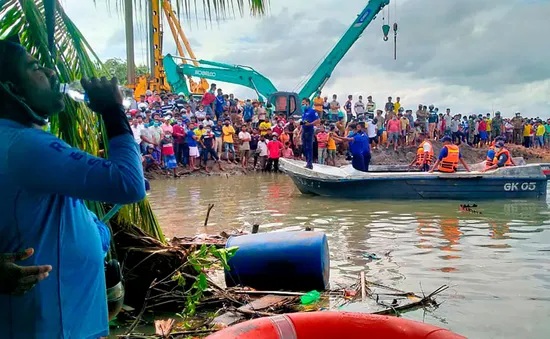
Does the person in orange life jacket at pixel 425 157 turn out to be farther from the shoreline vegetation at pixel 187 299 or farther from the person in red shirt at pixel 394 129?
the shoreline vegetation at pixel 187 299

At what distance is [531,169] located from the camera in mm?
13188

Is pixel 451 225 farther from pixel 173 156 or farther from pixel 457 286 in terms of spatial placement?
pixel 173 156

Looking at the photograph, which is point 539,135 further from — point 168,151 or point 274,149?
point 168,151

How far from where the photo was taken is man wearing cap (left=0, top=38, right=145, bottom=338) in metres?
1.79

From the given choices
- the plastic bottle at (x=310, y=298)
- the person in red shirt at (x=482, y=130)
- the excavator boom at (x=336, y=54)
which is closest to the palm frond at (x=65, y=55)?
the plastic bottle at (x=310, y=298)

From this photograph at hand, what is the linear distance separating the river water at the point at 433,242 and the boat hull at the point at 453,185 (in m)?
0.39

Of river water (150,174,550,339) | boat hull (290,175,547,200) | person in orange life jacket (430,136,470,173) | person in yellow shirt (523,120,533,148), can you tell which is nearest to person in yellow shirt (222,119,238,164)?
river water (150,174,550,339)

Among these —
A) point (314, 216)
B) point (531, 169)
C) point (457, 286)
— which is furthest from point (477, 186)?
point (457, 286)

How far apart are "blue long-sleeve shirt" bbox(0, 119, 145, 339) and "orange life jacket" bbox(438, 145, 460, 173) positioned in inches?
482

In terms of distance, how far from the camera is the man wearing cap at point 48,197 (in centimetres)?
179

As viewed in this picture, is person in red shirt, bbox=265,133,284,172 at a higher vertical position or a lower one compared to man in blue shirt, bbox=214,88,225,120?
lower

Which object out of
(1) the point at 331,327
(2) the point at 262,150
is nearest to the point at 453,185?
(2) the point at 262,150

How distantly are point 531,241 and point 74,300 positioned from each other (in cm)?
817

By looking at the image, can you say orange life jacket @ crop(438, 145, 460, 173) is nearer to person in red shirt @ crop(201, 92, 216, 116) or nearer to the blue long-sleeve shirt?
person in red shirt @ crop(201, 92, 216, 116)
